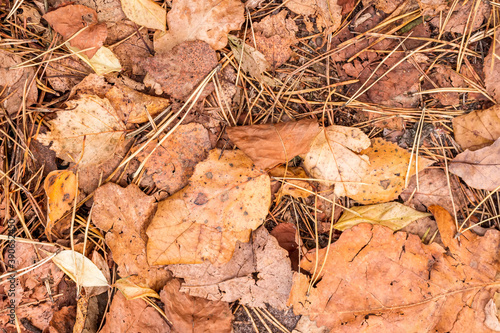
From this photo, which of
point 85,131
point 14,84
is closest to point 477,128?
point 85,131

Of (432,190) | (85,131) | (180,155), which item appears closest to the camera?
(85,131)

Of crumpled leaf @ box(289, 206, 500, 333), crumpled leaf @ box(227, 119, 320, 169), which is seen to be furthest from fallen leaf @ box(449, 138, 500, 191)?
crumpled leaf @ box(227, 119, 320, 169)

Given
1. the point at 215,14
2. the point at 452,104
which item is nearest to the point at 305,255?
the point at 452,104

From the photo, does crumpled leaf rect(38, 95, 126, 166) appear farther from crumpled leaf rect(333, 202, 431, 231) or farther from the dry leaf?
the dry leaf

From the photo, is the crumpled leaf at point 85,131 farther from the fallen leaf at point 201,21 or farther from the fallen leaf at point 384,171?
the fallen leaf at point 384,171

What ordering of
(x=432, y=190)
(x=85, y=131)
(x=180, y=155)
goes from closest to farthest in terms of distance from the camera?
(x=85, y=131)
(x=180, y=155)
(x=432, y=190)

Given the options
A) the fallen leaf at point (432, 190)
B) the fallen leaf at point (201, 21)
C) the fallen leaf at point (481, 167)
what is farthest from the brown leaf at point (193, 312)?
the fallen leaf at point (481, 167)

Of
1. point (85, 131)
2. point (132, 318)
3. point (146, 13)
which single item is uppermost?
point (146, 13)

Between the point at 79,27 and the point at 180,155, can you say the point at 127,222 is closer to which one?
the point at 180,155

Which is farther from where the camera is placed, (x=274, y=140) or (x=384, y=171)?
(x=384, y=171)
